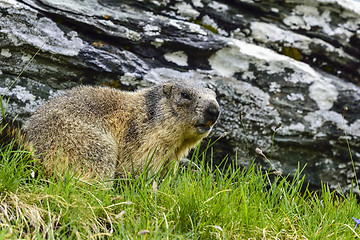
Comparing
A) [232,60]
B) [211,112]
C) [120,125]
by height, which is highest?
[232,60]

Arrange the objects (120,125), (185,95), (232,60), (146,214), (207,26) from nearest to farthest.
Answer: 1. (146,214)
2. (120,125)
3. (185,95)
4. (232,60)
5. (207,26)

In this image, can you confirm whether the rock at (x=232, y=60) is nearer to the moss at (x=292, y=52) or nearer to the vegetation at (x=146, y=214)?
the moss at (x=292, y=52)

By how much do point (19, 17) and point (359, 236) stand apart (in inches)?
232

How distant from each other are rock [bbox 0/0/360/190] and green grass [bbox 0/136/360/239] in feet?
8.60

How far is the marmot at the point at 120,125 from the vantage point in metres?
5.65

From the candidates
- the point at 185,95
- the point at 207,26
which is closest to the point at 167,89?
the point at 185,95

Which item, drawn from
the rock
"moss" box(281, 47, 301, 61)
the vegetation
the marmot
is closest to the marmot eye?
the marmot

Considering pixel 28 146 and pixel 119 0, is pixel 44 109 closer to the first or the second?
pixel 28 146

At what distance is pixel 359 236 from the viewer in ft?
13.8

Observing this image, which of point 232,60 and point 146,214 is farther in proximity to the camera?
point 232,60

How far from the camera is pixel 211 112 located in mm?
6172

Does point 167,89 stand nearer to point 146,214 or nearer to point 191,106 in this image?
point 191,106

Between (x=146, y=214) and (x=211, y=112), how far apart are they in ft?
8.00

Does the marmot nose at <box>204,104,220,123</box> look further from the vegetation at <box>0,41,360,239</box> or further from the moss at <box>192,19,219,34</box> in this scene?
the moss at <box>192,19,219,34</box>
